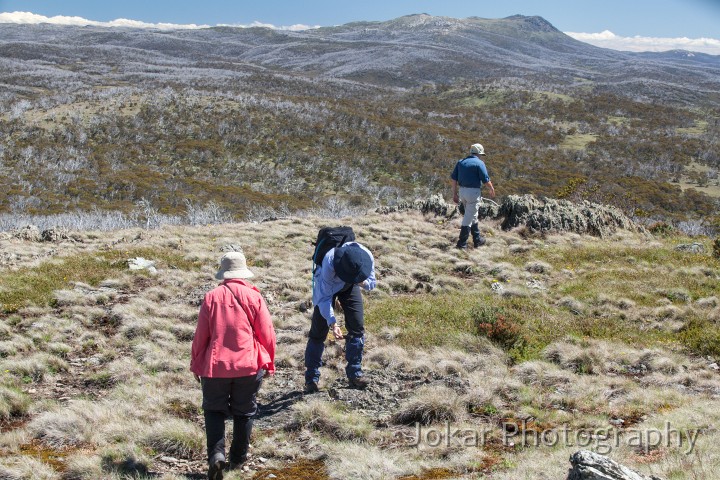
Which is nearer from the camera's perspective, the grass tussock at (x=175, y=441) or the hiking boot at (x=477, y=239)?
the grass tussock at (x=175, y=441)

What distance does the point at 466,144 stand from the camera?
37.4m

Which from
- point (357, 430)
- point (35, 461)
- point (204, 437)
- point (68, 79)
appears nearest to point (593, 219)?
point (357, 430)

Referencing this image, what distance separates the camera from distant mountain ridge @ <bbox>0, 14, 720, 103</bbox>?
272 ft

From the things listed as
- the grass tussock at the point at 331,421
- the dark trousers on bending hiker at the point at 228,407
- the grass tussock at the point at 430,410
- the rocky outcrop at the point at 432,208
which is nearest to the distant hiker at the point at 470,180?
the rocky outcrop at the point at 432,208

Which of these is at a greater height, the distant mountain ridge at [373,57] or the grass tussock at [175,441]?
the distant mountain ridge at [373,57]

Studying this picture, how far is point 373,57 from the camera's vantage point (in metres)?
114

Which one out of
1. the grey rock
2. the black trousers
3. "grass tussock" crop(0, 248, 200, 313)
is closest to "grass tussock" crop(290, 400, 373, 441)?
the black trousers

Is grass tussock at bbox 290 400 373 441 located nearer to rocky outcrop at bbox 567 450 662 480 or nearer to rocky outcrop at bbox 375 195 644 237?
rocky outcrop at bbox 567 450 662 480

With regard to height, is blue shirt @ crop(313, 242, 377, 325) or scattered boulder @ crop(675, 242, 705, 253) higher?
blue shirt @ crop(313, 242, 377, 325)

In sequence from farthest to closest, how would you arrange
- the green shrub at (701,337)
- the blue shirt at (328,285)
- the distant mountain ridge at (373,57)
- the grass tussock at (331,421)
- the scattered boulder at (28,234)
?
the distant mountain ridge at (373,57) < the scattered boulder at (28,234) < the green shrub at (701,337) < the blue shirt at (328,285) < the grass tussock at (331,421)

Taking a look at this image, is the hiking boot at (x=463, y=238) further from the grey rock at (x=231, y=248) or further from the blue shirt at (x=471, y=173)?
the grey rock at (x=231, y=248)

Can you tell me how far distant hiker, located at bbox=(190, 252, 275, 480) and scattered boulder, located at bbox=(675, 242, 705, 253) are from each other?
40.0 ft

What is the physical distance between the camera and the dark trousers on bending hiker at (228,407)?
4.56 metres

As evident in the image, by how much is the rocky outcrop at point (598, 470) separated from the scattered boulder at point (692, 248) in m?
11.4
